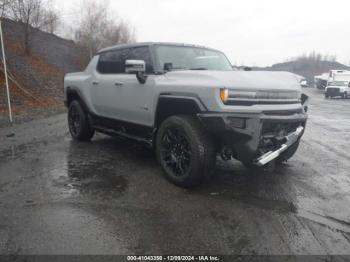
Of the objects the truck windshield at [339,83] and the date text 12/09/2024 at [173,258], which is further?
the truck windshield at [339,83]

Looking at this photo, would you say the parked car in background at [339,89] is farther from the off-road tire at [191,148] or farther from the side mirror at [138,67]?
the off-road tire at [191,148]

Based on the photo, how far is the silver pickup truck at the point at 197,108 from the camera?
3529 mm

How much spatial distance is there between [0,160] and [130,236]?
3.40 m

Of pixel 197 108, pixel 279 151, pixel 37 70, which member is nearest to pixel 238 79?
pixel 197 108

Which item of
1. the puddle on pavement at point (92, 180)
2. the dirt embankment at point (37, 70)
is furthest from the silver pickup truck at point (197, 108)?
the dirt embankment at point (37, 70)

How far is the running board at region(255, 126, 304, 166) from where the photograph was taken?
355 cm

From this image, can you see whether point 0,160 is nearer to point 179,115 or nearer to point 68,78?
point 68,78

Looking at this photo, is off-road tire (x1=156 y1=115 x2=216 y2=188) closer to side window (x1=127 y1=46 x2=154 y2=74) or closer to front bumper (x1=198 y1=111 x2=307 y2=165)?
front bumper (x1=198 y1=111 x2=307 y2=165)

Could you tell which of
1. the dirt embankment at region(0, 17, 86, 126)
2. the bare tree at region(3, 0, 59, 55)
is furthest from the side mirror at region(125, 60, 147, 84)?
the bare tree at region(3, 0, 59, 55)

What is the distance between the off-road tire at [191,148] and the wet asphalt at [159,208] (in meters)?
0.18

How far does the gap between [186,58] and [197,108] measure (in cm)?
136

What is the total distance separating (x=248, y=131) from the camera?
3.48 metres

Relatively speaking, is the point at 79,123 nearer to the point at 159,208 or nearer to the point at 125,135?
the point at 125,135

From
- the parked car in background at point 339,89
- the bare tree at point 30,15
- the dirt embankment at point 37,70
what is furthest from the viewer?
the parked car in background at point 339,89
